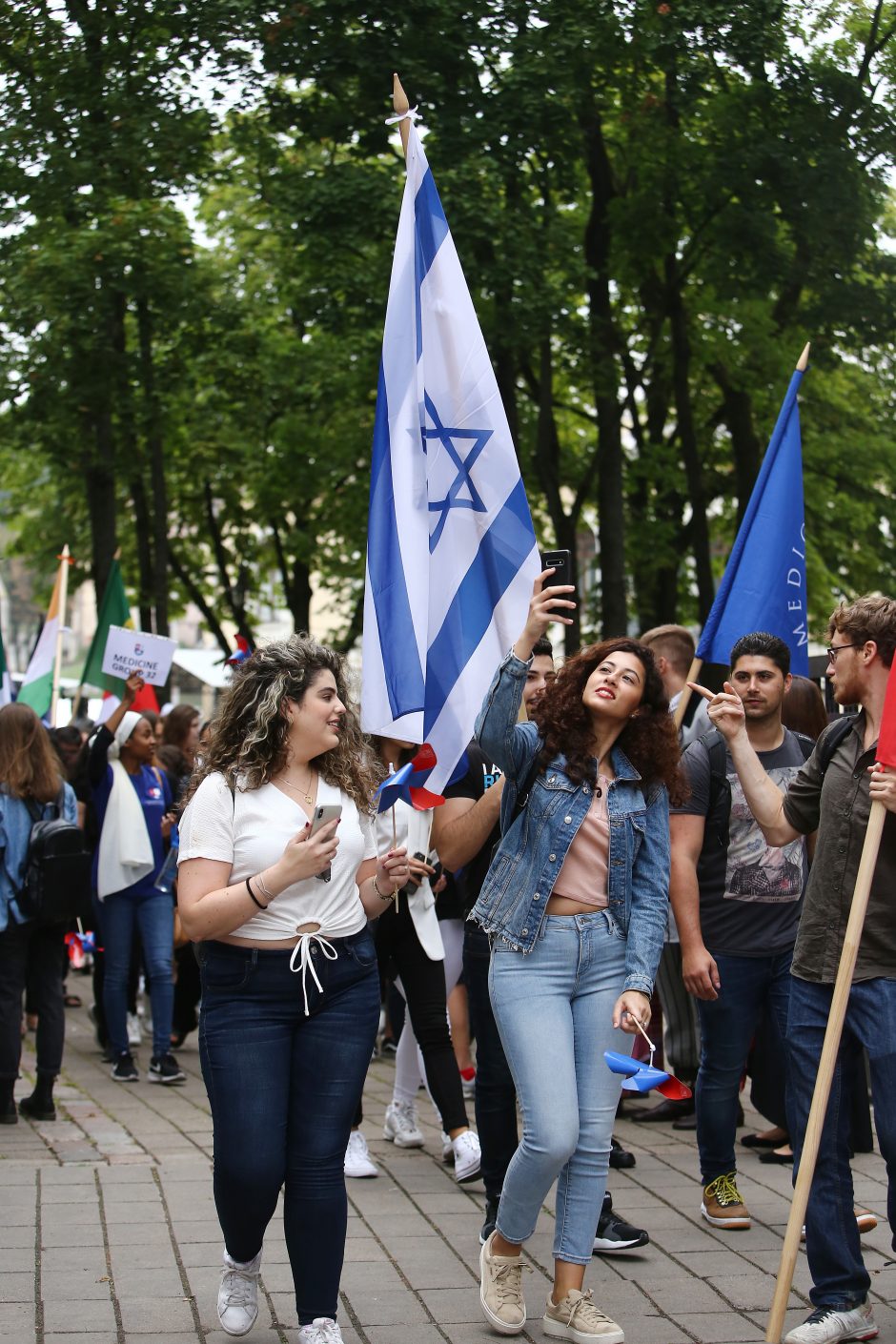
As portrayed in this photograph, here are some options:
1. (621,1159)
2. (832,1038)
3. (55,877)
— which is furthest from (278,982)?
(55,877)

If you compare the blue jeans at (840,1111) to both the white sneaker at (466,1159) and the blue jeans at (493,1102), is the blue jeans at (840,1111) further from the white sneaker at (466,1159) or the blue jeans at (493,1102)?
the white sneaker at (466,1159)

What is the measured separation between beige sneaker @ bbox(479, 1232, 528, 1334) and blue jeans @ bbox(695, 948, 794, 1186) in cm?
140

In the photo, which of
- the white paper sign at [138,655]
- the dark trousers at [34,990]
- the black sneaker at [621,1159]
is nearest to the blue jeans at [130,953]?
the dark trousers at [34,990]

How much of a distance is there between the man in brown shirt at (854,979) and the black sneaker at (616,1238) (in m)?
1.00

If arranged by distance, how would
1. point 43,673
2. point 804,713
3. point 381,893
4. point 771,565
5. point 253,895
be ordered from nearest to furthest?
1. point 253,895
2. point 381,893
3. point 804,713
4. point 771,565
5. point 43,673

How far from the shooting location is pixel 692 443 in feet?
59.5

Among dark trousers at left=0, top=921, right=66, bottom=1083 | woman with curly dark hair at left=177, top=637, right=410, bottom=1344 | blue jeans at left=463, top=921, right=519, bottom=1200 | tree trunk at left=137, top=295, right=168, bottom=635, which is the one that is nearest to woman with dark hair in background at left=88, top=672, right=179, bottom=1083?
dark trousers at left=0, top=921, right=66, bottom=1083

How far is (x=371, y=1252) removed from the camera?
5957mm

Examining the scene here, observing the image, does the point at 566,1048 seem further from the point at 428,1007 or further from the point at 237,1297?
the point at 428,1007

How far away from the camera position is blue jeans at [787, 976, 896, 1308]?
4.80 m

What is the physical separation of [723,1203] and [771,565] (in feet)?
8.98

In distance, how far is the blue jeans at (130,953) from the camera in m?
9.48

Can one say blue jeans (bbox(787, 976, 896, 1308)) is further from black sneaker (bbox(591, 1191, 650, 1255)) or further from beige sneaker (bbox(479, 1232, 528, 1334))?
black sneaker (bbox(591, 1191, 650, 1255))

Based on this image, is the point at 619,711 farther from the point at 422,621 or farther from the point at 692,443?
the point at 692,443
